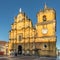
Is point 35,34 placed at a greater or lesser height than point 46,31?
lesser

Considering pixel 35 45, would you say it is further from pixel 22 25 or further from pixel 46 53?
pixel 22 25

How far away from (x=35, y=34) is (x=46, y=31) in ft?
9.84

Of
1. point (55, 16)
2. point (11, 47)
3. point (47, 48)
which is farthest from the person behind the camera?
point (11, 47)

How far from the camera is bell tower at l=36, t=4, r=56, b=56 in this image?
40.2 m

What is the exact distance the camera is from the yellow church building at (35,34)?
40.7 m

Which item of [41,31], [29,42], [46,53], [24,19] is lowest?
[46,53]

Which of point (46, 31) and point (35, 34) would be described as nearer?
point (46, 31)

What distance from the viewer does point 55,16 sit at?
142ft

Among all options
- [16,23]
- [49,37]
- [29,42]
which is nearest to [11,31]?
[16,23]

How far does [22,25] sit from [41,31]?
6.06m

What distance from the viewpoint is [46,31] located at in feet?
136

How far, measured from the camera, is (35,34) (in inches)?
1686

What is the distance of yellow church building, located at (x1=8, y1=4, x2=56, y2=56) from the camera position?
40.7m

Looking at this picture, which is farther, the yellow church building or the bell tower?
the yellow church building
